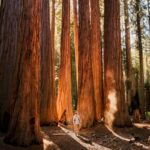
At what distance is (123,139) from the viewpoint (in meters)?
11.4

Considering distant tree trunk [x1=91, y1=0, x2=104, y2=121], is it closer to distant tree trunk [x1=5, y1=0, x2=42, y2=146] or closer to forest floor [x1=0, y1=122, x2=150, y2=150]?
forest floor [x1=0, y1=122, x2=150, y2=150]

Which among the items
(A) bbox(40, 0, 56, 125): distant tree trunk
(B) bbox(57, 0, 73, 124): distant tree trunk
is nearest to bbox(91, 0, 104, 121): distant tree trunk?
(B) bbox(57, 0, 73, 124): distant tree trunk

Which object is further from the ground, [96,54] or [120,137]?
[96,54]

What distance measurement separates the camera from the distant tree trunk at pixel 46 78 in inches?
481

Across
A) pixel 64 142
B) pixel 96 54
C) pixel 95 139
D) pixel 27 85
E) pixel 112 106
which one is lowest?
pixel 95 139

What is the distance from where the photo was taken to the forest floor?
865 centimetres

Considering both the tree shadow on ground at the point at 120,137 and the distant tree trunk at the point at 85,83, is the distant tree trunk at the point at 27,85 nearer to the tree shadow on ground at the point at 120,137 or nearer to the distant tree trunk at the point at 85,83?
the tree shadow on ground at the point at 120,137

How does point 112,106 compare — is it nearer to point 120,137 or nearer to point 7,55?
point 120,137

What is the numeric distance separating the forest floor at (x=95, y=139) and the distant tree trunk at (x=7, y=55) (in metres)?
0.67

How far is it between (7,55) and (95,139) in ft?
13.5

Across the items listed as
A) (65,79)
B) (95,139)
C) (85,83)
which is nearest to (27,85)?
(95,139)

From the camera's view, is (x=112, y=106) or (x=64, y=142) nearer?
(x=64, y=142)

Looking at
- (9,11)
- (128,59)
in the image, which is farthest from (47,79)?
(128,59)

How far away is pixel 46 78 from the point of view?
12.5 meters
